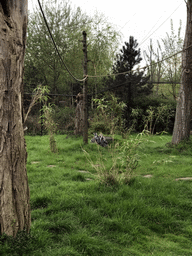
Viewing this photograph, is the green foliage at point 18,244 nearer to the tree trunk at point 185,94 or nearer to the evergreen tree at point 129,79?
the tree trunk at point 185,94

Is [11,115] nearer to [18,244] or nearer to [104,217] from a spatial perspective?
[18,244]

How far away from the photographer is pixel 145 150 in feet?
24.7

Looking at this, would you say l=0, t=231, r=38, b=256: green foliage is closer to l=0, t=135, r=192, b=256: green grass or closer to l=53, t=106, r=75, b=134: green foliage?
l=0, t=135, r=192, b=256: green grass

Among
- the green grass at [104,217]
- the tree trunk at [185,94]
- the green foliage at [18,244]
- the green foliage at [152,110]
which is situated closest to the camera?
the green foliage at [18,244]

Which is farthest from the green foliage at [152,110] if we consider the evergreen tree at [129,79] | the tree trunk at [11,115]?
the tree trunk at [11,115]

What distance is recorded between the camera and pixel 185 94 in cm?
779

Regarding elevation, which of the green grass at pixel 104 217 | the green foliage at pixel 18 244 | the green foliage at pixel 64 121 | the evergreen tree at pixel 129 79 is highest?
the evergreen tree at pixel 129 79

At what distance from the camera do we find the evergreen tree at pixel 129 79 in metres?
11.3

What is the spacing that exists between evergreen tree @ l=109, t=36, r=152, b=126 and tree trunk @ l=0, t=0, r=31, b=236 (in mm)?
9290

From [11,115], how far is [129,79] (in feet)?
34.5

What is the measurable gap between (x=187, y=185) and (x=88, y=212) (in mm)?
2302

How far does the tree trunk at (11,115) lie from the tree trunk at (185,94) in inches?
273

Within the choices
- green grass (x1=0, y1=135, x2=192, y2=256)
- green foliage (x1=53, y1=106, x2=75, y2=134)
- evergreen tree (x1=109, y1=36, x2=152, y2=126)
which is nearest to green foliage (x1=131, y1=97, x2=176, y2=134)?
evergreen tree (x1=109, y1=36, x2=152, y2=126)

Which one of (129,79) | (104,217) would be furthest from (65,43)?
(104,217)
